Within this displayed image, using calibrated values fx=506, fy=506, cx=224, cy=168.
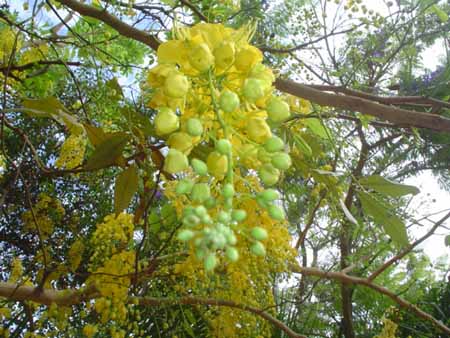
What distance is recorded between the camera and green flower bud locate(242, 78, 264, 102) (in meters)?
0.43

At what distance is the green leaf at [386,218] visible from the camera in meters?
0.73

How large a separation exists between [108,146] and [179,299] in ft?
1.82

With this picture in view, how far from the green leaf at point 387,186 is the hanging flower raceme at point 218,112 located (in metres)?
0.33

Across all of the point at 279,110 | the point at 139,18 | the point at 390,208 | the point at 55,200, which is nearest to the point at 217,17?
the point at 139,18

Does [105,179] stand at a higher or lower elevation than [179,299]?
higher

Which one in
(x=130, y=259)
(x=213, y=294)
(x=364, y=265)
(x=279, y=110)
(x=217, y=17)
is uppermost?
(x=217, y=17)

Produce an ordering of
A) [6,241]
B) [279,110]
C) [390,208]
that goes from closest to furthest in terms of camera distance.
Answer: [279,110], [390,208], [6,241]

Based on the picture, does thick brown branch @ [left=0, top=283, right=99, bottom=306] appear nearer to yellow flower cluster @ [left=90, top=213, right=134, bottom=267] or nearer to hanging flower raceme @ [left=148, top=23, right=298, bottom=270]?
yellow flower cluster @ [left=90, top=213, right=134, bottom=267]

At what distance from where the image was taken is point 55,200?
219 centimetres

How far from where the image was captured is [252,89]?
0.43m

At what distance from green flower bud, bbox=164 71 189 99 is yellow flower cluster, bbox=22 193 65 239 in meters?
1.77

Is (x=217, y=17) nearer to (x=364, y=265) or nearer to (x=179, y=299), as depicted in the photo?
(x=179, y=299)

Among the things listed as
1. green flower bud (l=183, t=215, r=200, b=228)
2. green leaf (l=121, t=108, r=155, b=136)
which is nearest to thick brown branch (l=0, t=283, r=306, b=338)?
green leaf (l=121, t=108, r=155, b=136)

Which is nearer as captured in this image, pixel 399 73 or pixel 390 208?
pixel 390 208
